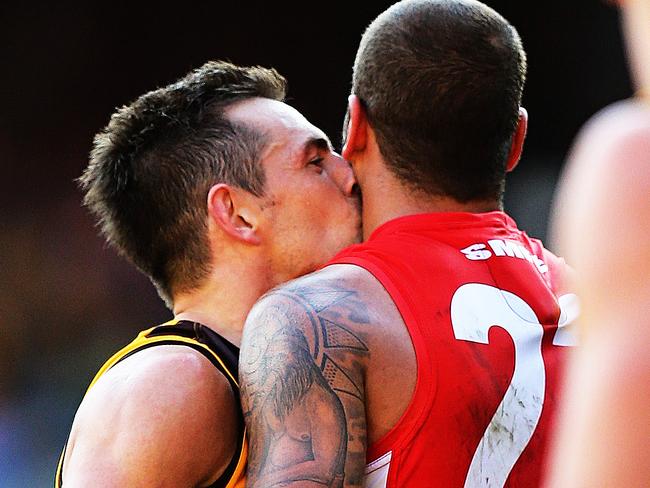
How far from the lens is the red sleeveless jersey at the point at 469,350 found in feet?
7.06

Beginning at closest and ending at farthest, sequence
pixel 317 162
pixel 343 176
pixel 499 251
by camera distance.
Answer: pixel 499 251, pixel 343 176, pixel 317 162

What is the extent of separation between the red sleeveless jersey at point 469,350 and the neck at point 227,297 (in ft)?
1.84

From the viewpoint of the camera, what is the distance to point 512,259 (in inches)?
97.9

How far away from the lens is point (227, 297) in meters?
2.92

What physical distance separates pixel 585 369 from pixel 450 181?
1.67m

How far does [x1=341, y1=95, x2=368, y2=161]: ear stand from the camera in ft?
8.19

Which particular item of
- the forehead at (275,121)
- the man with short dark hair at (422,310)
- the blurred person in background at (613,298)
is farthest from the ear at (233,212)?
the blurred person in background at (613,298)

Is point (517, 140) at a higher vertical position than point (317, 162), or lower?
higher

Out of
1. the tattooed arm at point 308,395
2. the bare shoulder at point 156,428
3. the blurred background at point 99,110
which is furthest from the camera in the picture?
the blurred background at point 99,110

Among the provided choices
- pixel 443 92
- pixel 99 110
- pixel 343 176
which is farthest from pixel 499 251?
pixel 99 110

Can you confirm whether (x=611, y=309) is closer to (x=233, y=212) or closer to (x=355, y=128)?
(x=355, y=128)

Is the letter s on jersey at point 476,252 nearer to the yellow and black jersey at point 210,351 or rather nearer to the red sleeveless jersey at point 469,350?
the red sleeveless jersey at point 469,350

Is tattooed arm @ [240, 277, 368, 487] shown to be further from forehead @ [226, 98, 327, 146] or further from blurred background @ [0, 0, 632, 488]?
blurred background @ [0, 0, 632, 488]

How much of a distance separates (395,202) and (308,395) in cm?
62
